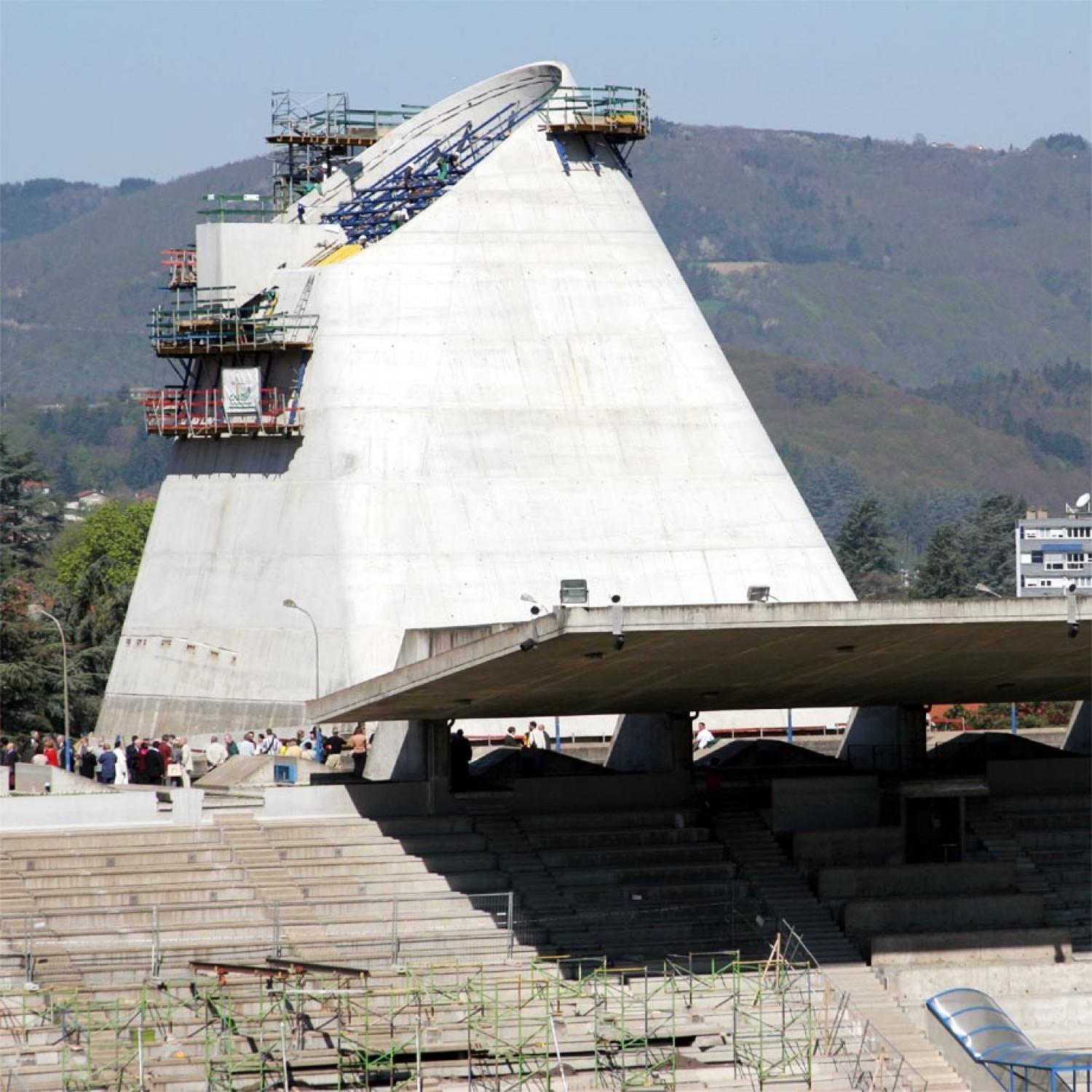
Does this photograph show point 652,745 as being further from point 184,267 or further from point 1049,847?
point 184,267

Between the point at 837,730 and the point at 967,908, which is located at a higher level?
the point at 837,730

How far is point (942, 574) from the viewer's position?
15888cm

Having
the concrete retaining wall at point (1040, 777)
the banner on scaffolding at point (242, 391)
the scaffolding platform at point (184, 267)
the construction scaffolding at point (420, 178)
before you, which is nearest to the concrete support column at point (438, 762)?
the concrete retaining wall at point (1040, 777)

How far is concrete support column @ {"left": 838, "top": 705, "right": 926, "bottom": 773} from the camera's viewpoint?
5706 centimetres

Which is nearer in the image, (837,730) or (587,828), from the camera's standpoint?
(587,828)

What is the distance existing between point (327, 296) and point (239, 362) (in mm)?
3037

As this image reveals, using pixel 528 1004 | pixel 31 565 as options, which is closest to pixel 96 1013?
pixel 528 1004

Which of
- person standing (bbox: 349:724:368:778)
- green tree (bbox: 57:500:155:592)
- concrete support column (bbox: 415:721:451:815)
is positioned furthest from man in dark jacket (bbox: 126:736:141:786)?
green tree (bbox: 57:500:155:592)

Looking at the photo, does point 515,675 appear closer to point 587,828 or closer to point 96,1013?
point 587,828

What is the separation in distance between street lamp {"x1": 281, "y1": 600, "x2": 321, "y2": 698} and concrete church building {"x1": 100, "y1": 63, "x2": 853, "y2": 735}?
0.25 ft

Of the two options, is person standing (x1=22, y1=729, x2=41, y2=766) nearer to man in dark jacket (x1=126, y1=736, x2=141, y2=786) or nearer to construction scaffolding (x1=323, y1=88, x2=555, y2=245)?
man in dark jacket (x1=126, y1=736, x2=141, y2=786)

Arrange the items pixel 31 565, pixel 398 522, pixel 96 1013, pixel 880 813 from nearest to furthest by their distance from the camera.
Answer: pixel 96 1013 → pixel 880 813 → pixel 398 522 → pixel 31 565

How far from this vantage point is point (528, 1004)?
44.4m

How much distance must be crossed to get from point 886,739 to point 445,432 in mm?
14361
